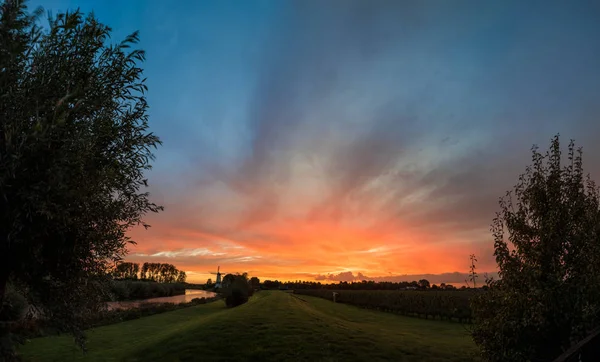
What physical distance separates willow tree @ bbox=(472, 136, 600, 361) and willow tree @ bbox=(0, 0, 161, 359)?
1769 centimetres

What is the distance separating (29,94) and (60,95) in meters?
0.85

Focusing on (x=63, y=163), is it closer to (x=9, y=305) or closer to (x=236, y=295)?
(x=9, y=305)

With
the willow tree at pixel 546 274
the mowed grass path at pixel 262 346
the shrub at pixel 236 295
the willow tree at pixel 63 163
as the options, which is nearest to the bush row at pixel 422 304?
the mowed grass path at pixel 262 346

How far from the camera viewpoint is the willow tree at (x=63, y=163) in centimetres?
1032

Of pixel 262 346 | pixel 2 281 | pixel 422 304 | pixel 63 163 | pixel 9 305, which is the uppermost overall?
pixel 63 163

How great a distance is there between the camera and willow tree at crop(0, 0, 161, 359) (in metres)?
10.3

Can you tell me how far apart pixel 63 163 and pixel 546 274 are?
19809 mm

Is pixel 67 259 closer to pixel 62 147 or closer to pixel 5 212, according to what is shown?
pixel 5 212

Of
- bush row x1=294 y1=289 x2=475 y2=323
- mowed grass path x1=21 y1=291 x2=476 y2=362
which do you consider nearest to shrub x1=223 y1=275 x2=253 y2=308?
bush row x1=294 y1=289 x2=475 y2=323

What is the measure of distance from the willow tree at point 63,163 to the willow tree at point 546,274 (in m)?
17.7

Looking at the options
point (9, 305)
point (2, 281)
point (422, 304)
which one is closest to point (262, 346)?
point (9, 305)

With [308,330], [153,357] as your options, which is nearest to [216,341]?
[153,357]

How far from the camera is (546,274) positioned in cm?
1537

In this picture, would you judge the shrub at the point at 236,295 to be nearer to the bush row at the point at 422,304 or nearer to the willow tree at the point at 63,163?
the bush row at the point at 422,304
